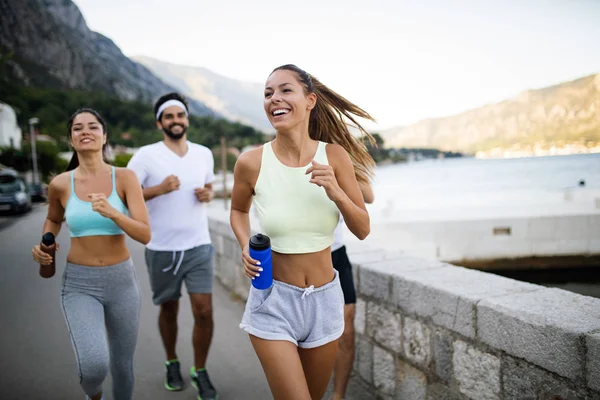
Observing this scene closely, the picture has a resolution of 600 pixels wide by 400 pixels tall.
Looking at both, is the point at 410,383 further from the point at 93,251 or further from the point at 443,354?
the point at 93,251

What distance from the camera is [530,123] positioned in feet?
202

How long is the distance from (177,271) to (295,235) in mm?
1940

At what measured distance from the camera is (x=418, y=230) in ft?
52.1

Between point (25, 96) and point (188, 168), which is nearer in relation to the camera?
point (188, 168)

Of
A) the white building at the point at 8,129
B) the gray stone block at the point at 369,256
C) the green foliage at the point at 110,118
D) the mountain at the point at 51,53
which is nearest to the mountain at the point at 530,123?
the gray stone block at the point at 369,256

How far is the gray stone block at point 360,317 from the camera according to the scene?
3.47 m

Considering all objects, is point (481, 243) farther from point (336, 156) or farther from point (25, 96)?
point (25, 96)

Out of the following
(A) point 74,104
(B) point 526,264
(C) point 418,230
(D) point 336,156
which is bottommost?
(B) point 526,264

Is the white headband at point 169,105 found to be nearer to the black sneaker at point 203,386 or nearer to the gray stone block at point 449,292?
the black sneaker at point 203,386

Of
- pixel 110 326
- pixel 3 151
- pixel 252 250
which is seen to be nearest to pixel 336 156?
pixel 252 250

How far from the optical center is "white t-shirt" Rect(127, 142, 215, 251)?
3.63m

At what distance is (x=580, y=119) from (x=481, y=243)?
91.4ft

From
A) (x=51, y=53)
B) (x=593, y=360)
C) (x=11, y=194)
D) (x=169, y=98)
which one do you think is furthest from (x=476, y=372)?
(x=51, y=53)

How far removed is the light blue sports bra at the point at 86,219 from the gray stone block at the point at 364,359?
205 cm
